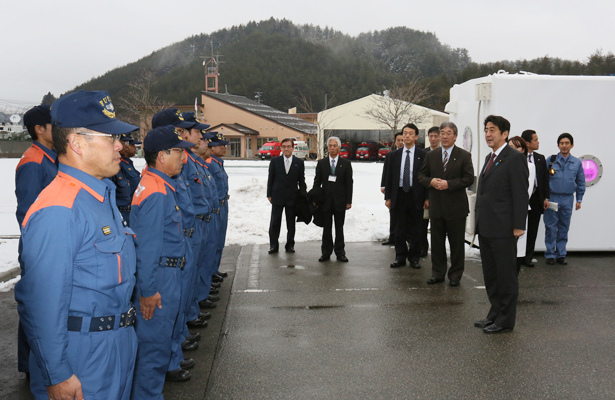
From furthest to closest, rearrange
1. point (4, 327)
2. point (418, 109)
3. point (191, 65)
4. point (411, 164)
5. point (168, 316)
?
1. point (191, 65)
2. point (418, 109)
3. point (411, 164)
4. point (4, 327)
5. point (168, 316)

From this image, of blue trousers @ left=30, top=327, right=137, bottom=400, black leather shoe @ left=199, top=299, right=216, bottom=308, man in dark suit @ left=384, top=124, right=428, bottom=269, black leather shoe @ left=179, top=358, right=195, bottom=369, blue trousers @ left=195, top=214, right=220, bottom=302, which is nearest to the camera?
blue trousers @ left=30, top=327, right=137, bottom=400

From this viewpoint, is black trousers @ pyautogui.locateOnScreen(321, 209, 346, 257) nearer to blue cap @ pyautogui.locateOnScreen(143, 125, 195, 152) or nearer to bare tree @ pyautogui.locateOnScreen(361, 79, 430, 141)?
blue cap @ pyautogui.locateOnScreen(143, 125, 195, 152)

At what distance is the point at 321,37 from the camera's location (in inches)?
7259

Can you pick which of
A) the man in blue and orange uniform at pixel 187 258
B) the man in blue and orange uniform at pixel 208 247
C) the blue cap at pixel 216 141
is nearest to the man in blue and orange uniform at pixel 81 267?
the man in blue and orange uniform at pixel 187 258

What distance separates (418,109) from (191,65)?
89365 millimetres

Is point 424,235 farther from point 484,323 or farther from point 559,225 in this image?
point 484,323

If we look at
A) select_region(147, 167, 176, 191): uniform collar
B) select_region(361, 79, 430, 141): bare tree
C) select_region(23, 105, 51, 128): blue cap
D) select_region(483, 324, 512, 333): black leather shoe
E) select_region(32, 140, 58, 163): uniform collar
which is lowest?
select_region(483, 324, 512, 333): black leather shoe

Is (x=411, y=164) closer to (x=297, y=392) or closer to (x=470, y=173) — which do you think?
(x=470, y=173)

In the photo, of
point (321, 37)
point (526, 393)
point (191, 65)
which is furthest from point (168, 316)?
point (321, 37)

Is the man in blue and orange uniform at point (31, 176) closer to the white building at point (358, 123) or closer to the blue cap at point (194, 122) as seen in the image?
the blue cap at point (194, 122)

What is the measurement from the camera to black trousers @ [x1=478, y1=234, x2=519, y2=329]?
17.7 feet

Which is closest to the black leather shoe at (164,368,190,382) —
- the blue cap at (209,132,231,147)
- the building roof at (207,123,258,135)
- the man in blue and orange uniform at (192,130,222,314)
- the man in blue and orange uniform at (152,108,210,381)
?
the man in blue and orange uniform at (152,108,210,381)

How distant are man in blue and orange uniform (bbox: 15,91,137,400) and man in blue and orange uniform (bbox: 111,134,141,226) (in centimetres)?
315

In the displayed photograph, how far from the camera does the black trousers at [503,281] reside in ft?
17.7
